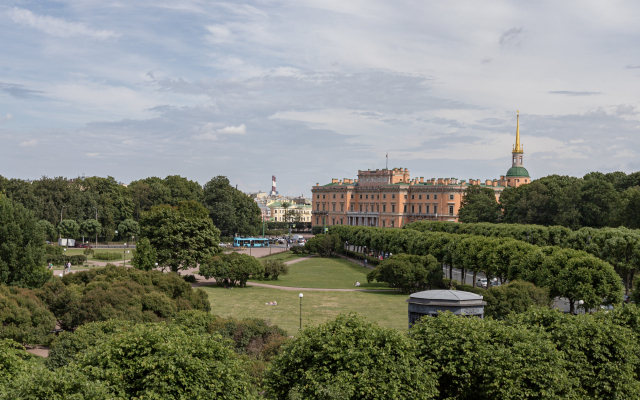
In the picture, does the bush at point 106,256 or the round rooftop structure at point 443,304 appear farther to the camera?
the bush at point 106,256

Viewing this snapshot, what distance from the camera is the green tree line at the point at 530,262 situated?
31.8 m

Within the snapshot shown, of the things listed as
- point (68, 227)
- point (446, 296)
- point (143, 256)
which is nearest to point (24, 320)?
point (446, 296)

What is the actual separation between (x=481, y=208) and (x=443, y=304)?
76809mm

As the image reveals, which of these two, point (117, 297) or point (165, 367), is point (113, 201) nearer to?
point (117, 297)

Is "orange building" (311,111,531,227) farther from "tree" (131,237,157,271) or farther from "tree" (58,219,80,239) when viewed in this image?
"tree" (131,237,157,271)

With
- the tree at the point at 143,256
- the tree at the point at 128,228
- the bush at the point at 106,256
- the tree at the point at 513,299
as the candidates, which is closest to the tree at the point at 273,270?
the tree at the point at 143,256

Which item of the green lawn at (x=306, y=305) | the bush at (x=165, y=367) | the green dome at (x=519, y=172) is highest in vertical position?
the green dome at (x=519, y=172)

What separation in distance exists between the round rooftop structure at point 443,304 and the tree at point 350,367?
4.39 meters

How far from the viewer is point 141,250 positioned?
47750 mm

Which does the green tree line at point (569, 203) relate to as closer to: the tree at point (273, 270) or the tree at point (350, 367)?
the tree at point (273, 270)

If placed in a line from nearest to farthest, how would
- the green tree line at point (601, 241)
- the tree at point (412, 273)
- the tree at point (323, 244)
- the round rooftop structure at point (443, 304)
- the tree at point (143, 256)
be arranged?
the round rooftop structure at point (443, 304) → the green tree line at point (601, 241) → the tree at point (143, 256) → the tree at point (412, 273) → the tree at point (323, 244)

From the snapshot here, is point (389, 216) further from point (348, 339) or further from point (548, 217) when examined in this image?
point (348, 339)

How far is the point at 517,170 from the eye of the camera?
411 feet

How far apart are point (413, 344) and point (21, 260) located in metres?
30.8
